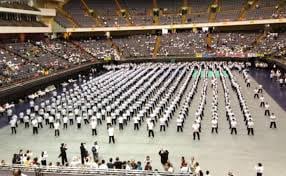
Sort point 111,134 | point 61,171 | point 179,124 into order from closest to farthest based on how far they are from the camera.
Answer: point 61,171 < point 111,134 < point 179,124

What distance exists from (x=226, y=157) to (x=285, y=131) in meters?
5.86

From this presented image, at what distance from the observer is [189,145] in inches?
839

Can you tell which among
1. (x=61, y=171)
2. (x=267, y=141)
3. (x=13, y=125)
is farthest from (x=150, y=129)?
(x=61, y=171)

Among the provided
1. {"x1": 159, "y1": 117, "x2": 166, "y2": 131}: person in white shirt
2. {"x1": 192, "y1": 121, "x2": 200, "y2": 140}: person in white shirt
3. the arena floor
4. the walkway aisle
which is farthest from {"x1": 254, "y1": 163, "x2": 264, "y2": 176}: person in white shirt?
{"x1": 159, "y1": 117, "x2": 166, "y2": 131}: person in white shirt

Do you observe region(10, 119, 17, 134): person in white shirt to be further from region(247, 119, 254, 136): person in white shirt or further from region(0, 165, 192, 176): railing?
region(247, 119, 254, 136): person in white shirt

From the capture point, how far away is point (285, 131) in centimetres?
2303

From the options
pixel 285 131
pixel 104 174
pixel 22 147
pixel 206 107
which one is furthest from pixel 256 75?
pixel 104 174

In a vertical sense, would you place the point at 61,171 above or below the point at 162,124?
below

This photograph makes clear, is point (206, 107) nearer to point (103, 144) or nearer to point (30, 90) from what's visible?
point (103, 144)

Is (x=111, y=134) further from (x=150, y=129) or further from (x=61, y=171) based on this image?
(x=61, y=171)

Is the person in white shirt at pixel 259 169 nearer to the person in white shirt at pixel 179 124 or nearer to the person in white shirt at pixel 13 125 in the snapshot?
the person in white shirt at pixel 179 124

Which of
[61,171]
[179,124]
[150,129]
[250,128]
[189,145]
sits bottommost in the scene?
[61,171]

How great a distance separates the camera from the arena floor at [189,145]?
59.9ft

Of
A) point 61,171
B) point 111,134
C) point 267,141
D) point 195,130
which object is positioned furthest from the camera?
point 111,134
